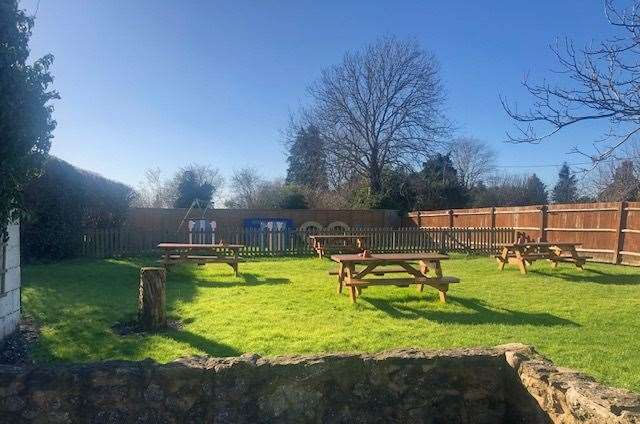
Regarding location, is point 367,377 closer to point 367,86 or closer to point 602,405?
point 602,405

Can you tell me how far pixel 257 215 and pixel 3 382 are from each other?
69.6ft

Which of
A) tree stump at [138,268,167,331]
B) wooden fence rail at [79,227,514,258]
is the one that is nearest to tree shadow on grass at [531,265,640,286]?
wooden fence rail at [79,227,514,258]

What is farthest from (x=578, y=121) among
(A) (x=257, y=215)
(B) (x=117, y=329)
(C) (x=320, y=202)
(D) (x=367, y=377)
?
(C) (x=320, y=202)

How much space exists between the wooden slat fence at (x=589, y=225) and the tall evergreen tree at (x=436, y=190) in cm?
1411

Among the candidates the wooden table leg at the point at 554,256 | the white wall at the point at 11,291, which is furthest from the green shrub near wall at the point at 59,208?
the wooden table leg at the point at 554,256

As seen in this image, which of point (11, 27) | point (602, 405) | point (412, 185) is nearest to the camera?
point (602, 405)

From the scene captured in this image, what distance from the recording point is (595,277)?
463 inches

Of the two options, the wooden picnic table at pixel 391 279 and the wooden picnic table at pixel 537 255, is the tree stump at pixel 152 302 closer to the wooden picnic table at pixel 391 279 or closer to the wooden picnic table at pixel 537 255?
the wooden picnic table at pixel 391 279

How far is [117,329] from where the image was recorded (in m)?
6.72

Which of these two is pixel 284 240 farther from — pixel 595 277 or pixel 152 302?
pixel 152 302

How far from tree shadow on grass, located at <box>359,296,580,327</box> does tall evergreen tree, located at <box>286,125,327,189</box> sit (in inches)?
1027

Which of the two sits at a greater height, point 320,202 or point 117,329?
point 320,202

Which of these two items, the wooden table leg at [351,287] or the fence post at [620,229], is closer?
the wooden table leg at [351,287]

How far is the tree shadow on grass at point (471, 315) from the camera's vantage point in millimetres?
7047
